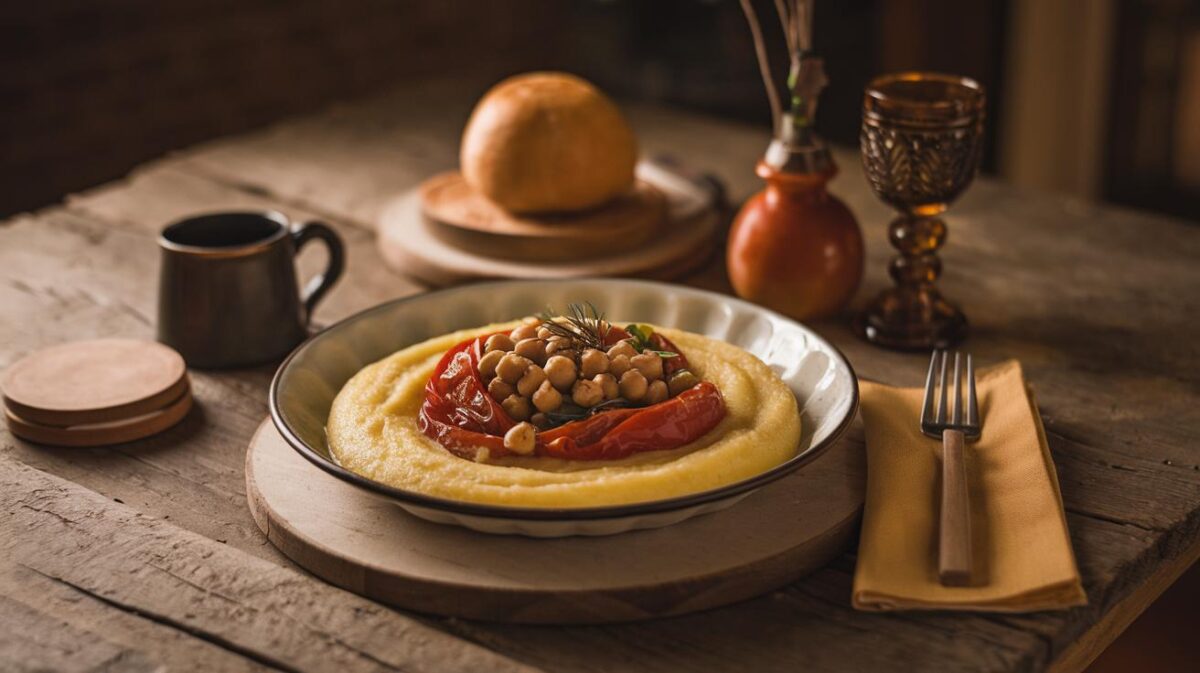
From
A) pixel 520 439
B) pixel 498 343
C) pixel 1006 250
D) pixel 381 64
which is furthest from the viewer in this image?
pixel 381 64

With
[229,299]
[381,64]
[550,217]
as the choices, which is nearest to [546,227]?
[550,217]

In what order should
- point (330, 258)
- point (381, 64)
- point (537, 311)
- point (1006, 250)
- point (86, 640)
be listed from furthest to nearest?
1. point (381, 64)
2. point (1006, 250)
3. point (330, 258)
4. point (537, 311)
5. point (86, 640)

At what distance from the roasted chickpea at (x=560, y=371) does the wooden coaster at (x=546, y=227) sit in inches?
28.2

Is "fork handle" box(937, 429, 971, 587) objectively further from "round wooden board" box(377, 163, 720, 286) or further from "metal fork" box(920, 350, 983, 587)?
"round wooden board" box(377, 163, 720, 286)

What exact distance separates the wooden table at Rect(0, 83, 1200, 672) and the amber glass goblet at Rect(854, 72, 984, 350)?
0.18ft

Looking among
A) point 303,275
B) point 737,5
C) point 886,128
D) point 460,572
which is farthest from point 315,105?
point 460,572

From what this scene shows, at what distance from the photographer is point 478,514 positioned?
1177mm

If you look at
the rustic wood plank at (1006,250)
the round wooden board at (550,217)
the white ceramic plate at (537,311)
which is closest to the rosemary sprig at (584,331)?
the white ceramic plate at (537,311)

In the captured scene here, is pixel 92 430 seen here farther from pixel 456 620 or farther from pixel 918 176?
pixel 918 176

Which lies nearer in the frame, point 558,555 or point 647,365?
point 558,555

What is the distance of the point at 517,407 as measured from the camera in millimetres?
1328

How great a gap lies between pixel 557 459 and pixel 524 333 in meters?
0.18

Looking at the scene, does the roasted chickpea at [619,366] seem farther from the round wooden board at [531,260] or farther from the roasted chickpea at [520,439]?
the round wooden board at [531,260]

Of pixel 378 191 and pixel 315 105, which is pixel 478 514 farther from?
pixel 315 105
